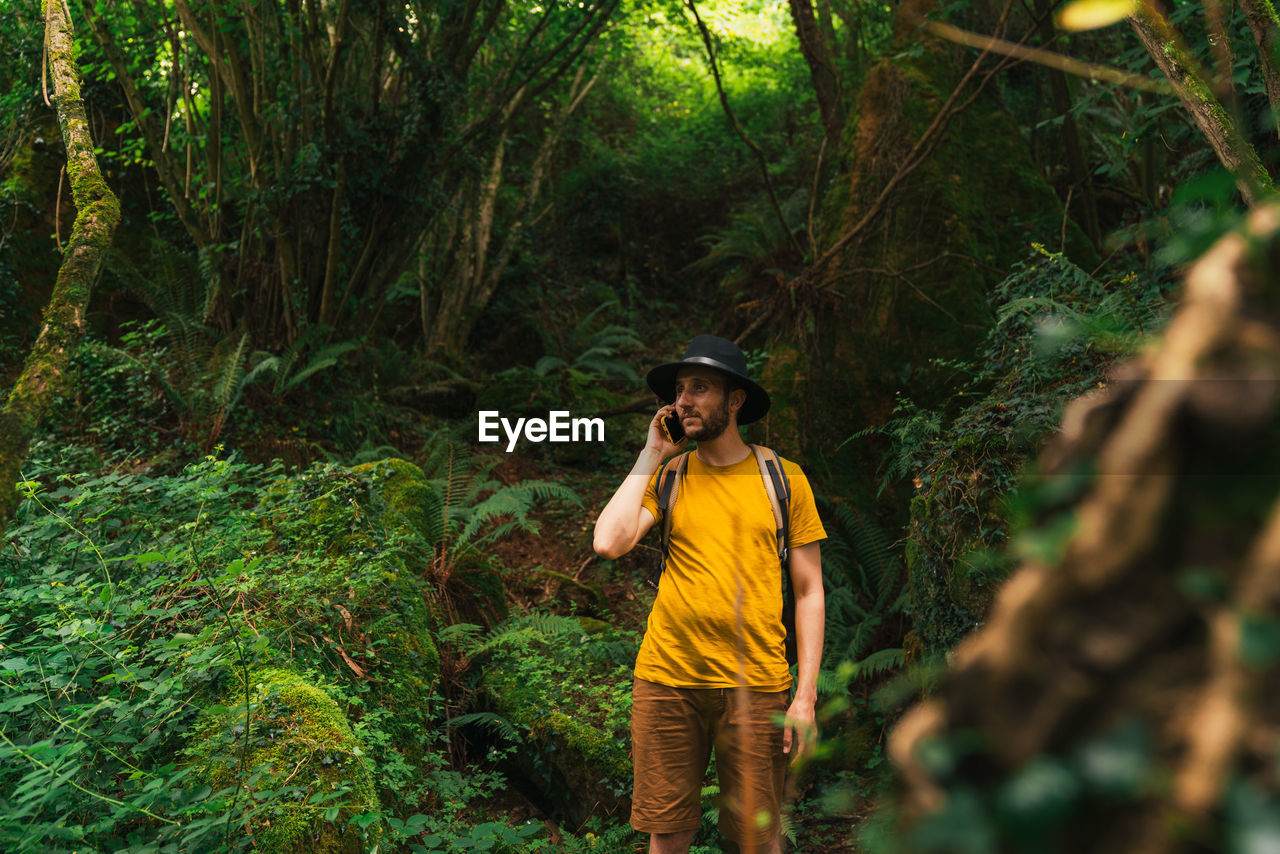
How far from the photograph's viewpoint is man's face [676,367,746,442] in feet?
9.86

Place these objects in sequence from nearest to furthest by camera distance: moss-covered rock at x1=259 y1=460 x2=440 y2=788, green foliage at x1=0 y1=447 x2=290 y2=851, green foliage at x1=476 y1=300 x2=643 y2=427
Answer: green foliage at x1=0 y1=447 x2=290 y2=851 < moss-covered rock at x1=259 y1=460 x2=440 y2=788 < green foliage at x1=476 y1=300 x2=643 y2=427

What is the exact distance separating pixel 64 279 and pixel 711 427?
2504mm

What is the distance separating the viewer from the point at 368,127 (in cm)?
799

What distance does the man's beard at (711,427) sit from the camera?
3.00 meters

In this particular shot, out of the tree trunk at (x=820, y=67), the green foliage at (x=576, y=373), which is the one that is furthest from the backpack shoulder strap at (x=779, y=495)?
the green foliage at (x=576, y=373)

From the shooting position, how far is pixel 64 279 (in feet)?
9.41

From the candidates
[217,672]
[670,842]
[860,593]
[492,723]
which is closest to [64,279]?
[217,672]

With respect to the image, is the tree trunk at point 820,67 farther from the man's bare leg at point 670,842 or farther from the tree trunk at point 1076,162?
the man's bare leg at point 670,842

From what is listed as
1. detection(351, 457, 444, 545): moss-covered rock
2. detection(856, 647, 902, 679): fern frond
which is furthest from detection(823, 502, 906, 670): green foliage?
detection(351, 457, 444, 545): moss-covered rock

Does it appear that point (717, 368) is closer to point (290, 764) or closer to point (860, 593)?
point (290, 764)

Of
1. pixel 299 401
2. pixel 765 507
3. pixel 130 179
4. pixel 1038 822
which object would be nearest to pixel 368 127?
pixel 299 401

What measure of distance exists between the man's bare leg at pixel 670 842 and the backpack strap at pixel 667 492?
89 centimetres

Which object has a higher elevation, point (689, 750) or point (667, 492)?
point (667, 492)

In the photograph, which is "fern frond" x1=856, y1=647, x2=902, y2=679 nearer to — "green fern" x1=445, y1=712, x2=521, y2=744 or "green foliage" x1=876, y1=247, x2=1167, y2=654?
"green foliage" x1=876, y1=247, x2=1167, y2=654
